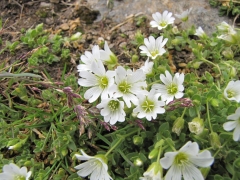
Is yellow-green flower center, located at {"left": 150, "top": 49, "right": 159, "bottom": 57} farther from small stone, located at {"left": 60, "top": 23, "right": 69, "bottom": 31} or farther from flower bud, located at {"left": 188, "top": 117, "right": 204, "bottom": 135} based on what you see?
small stone, located at {"left": 60, "top": 23, "right": 69, "bottom": 31}

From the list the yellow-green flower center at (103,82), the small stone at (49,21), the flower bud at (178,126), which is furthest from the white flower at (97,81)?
the small stone at (49,21)

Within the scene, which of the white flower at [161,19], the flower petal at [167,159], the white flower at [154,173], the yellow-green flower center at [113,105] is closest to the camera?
the flower petal at [167,159]

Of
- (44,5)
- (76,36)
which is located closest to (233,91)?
(76,36)

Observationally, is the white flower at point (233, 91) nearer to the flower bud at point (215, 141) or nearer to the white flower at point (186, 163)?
the flower bud at point (215, 141)

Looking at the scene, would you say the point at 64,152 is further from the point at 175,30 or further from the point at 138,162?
the point at 175,30

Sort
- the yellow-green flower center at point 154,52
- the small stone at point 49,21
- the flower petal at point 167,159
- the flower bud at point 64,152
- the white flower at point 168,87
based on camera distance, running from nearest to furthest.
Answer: the flower petal at point 167,159, the white flower at point 168,87, the flower bud at point 64,152, the yellow-green flower center at point 154,52, the small stone at point 49,21

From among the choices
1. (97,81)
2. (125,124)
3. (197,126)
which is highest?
(97,81)
